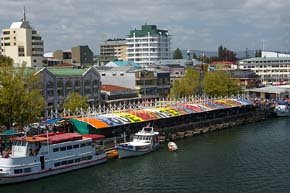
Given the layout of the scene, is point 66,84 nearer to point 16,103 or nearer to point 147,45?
point 16,103

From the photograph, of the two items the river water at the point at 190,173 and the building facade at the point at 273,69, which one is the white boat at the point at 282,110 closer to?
the river water at the point at 190,173

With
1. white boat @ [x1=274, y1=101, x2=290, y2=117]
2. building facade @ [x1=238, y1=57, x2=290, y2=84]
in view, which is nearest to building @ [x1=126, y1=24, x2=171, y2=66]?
building facade @ [x1=238, y1=57, x2=290, y2=84]

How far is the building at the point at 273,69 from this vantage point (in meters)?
131

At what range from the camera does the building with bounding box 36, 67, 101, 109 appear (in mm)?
63919

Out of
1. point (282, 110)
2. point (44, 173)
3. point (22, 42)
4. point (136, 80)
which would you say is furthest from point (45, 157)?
point (22, 42)

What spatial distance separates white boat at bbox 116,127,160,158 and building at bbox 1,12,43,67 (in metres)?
57.9

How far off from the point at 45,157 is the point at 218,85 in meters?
52.8

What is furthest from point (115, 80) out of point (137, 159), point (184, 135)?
point (137, 159)

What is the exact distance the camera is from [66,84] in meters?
67.4

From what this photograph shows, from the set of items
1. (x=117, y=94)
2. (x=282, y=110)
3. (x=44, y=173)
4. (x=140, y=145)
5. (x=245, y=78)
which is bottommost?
(x=44, y=173)

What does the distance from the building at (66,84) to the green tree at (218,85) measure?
20.9 meters

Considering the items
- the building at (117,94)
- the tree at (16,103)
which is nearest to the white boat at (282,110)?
the building at (117,94)

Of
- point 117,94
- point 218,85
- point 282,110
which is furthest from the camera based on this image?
point 218,85

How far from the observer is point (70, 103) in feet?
189
